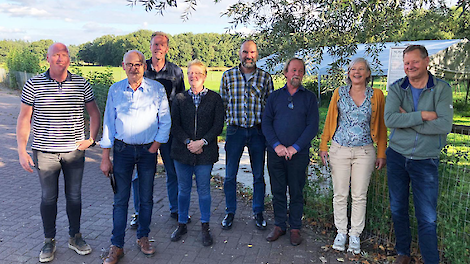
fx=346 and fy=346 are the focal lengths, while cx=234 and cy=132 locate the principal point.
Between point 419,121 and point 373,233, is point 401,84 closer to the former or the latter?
point 419,121

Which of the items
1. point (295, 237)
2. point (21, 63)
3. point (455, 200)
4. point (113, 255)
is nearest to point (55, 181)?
point (113, 255)

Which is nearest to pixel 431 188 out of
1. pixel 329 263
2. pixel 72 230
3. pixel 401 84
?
pixel 401 84

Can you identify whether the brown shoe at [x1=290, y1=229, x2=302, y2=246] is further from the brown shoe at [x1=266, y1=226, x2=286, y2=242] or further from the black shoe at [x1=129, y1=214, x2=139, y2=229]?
the black shoe at [x1=129, y1=214, x2=139, y2=229]

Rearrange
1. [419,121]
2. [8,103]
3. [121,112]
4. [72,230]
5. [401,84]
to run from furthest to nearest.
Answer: [8,103]
[72,230]
[121,112]
[401,84]
[419,121]

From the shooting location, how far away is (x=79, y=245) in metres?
3.80

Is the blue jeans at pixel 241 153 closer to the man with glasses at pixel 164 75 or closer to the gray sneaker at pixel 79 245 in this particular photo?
the man with glasses at pixel 164 75

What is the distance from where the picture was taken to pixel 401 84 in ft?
10.7

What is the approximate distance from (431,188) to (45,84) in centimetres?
380

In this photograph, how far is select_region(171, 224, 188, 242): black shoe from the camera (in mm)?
4070

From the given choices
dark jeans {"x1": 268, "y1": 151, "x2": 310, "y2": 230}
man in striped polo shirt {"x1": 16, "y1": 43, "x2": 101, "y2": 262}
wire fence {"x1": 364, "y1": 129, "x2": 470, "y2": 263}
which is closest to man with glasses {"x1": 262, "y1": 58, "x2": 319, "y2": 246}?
dark jeans {"x1": 268, "y1": 151, "x2": 310, "y2": 230}

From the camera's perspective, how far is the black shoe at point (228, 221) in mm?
4402

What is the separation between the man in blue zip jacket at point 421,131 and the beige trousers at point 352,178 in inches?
13.0

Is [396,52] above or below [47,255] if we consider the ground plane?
above

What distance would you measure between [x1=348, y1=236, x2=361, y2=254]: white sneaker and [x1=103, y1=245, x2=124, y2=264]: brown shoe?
2.46 meters
